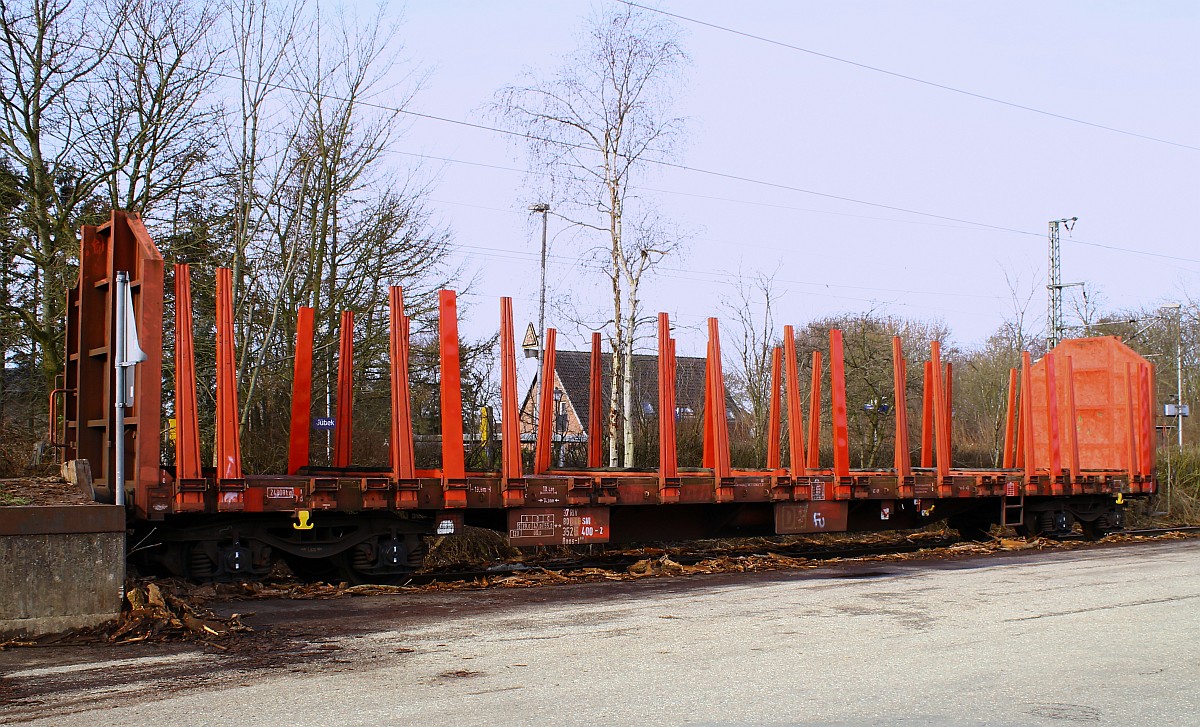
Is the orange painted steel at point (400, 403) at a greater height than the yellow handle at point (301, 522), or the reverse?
the orange painted steel at point (400, 403)

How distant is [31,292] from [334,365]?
5350 mm

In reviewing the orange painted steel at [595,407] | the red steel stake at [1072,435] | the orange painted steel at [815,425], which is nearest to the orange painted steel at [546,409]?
the orange painted steel at [595,407]

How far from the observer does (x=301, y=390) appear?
12.1 meters

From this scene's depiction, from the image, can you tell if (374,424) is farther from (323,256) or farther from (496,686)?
(496,686)

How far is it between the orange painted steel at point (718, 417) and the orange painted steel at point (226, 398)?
223 inches

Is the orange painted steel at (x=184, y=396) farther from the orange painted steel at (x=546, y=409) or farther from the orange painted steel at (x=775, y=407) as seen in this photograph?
the orange painted steel at (x=775, y=407)

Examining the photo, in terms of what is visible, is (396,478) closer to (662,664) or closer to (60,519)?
(60,519)

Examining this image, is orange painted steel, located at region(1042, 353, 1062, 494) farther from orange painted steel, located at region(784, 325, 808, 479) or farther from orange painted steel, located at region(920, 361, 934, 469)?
orange painted steel, located at region(784, 325, 808, 479)

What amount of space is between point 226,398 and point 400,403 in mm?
1663

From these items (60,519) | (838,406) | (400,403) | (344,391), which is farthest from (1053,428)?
(60,519)

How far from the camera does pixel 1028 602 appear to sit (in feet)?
31.7

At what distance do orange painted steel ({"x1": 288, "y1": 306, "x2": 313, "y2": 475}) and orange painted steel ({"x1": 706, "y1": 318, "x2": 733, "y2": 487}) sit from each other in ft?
15.7

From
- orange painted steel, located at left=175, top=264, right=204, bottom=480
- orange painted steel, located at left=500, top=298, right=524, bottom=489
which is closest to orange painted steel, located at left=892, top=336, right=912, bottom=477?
orange painted steel, located at left=500, top=298, right=524, bottom=489

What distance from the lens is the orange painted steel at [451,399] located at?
10.5 meters
